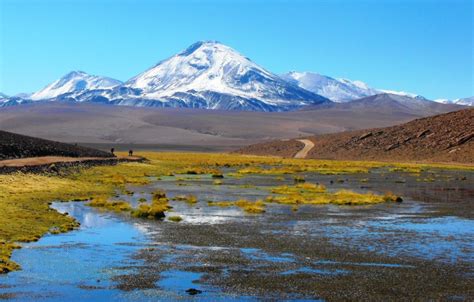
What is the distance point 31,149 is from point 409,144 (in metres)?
74.8

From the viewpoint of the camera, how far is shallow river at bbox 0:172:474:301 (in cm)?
1798

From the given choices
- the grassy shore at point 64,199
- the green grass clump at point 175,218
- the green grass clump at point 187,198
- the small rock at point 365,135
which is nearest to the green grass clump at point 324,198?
the grassy shore at point 64,199

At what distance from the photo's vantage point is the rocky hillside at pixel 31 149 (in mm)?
70631

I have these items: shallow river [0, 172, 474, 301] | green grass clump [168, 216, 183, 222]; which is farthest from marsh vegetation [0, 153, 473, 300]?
shallow river [0, 172, 474, 301]

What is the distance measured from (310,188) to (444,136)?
78844 mm

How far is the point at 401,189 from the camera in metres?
54.2

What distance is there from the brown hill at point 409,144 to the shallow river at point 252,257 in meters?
83.1

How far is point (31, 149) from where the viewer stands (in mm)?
75812

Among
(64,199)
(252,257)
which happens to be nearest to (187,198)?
(64,199)

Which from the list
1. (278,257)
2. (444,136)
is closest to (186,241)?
(278,257)

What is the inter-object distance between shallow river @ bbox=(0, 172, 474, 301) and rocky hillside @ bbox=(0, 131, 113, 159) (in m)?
38.5

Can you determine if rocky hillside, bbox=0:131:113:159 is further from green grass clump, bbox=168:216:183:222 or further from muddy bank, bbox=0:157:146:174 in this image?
green grass clump, bbox=168:216:183:222

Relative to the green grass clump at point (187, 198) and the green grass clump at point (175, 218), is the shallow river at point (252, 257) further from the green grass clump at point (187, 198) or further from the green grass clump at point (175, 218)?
the green grass clump at point (187, 198)

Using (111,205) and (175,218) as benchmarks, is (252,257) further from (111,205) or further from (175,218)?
(111,205)
